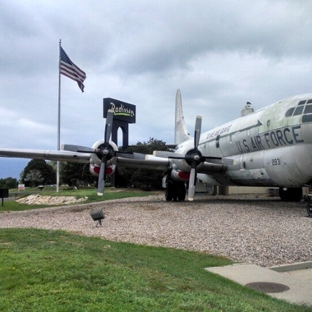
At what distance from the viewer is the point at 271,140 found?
17.0 metres

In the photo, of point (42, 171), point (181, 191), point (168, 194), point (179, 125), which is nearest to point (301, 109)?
point (181, 191)

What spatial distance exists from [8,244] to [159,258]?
9.90 ft

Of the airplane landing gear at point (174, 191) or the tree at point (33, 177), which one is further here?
the tree at point (33, 177)

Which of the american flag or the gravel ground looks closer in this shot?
the gravel ground

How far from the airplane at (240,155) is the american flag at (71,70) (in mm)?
12694

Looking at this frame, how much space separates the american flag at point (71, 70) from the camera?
105 feet

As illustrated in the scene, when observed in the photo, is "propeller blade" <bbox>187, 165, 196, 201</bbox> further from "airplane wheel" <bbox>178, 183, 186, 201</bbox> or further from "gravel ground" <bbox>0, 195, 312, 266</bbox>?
"airplane wheel" <bbox>178, 183, 186, 201</bbox>

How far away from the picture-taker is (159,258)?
759 cm

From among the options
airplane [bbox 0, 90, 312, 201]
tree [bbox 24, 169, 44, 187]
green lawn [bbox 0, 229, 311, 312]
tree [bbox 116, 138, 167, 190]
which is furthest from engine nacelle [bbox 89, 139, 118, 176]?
tree [bbox 24, 169, 44, 187]

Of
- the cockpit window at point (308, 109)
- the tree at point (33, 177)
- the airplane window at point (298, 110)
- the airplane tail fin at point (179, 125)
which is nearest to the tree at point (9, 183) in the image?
the tree at point (33, 177)

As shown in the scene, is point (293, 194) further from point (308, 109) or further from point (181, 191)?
point (308, 109)

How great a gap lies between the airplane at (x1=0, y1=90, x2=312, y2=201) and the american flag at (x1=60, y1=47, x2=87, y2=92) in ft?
41.6

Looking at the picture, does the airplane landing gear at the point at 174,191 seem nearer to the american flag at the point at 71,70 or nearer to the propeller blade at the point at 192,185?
the propeller blade at the point at 192,185

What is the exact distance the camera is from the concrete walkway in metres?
5.63
